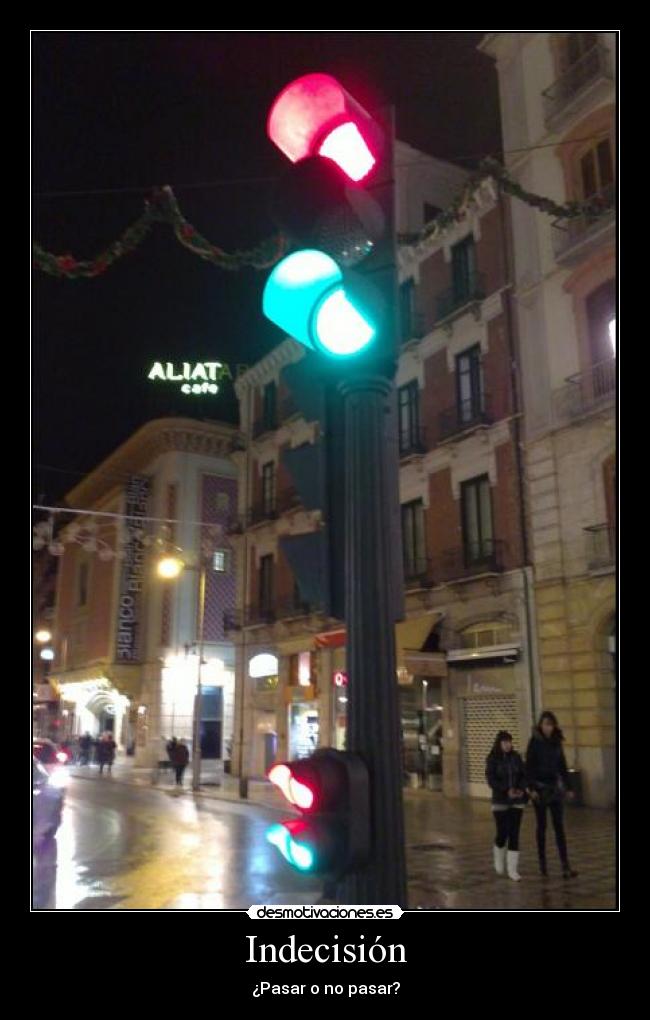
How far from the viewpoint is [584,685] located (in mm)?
17250

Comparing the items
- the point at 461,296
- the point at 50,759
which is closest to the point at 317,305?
the point at 50,759

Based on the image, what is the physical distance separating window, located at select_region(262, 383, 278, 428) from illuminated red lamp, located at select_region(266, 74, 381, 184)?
2868 cm

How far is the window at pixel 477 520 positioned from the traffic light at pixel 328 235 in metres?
18.1

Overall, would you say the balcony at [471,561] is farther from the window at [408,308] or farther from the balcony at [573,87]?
the balcony at [573,87]

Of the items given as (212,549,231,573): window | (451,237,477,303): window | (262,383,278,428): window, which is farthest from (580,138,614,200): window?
(212,549,231,573): window

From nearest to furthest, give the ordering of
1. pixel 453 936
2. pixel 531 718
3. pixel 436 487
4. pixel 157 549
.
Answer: pixel 453 936 → pixel 531 718 → pixel 436 487 → pixel 157 549

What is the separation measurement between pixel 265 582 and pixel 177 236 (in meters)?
22.6

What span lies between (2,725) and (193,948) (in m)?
1.00

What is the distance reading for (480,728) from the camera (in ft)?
66.4

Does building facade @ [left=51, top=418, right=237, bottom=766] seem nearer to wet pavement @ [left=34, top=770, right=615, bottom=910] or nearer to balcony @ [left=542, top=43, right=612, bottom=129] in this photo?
wet pavement @ [left=34, top=770, right=615, bottom=910]

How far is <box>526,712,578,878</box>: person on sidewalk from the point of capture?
9422 millimetres

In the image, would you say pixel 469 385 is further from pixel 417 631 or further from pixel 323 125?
pixel 323 125
